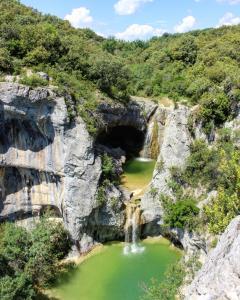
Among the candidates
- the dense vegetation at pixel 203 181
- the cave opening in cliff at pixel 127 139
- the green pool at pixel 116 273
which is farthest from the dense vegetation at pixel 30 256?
the cave opening in cliff at pixel 127 139

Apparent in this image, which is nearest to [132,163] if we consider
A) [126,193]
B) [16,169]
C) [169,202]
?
[126,193]

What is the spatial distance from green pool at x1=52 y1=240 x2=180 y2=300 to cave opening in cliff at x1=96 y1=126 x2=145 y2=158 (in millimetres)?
12654

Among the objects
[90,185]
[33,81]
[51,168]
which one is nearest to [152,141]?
[90,185]

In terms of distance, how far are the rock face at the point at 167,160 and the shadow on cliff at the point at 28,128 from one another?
25.0 feet

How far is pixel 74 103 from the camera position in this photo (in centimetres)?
2453

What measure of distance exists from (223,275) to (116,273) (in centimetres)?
1420

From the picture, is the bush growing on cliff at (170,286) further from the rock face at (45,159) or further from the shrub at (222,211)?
the rock face at (45,159)

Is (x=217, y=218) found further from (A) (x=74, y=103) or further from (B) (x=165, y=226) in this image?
(A) (x=74, y=103)

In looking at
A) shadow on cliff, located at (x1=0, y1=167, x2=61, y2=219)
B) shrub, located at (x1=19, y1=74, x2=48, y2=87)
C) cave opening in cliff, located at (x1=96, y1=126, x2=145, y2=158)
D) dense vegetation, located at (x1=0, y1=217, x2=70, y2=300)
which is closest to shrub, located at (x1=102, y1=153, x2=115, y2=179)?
shadow on cliff, located at (x1=0, y1=167, x2=61, y2=219)

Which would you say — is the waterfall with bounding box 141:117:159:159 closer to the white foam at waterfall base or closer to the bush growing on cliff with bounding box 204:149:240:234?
the white foam at waterfall base

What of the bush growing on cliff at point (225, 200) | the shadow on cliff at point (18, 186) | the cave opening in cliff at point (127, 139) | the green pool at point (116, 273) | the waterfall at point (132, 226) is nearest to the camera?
the bush growing on cliff at point (225, 200)

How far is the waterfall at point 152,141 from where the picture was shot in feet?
114

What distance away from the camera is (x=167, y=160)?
25656 millimetres

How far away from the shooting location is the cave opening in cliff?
35.5m
